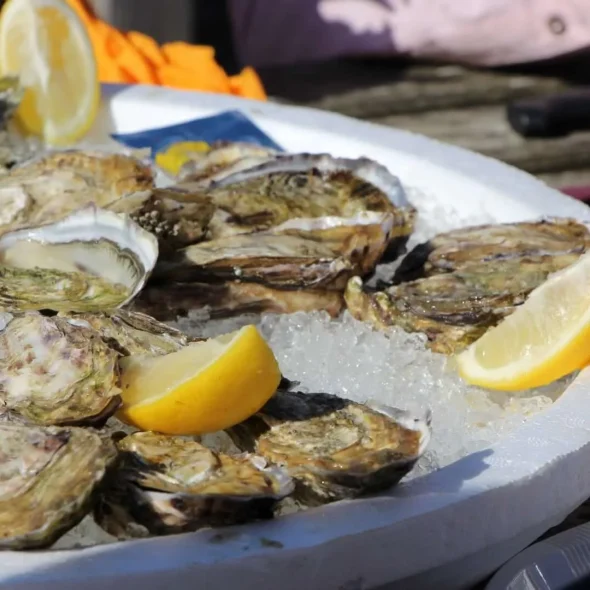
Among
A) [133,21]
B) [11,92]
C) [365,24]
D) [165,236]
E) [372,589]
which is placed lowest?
[372,589]

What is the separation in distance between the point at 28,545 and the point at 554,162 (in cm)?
235

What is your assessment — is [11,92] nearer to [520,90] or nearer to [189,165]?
[189,165]

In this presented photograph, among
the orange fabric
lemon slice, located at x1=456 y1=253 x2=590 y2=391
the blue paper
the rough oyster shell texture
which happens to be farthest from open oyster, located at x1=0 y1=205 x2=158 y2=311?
the orange fabric

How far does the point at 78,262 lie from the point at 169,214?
0.12 metres

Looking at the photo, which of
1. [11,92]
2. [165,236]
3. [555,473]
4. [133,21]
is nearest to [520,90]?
[133,21]

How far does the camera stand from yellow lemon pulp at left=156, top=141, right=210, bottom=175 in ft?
5.51

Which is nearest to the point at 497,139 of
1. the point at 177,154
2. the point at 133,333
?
the point at 177,154

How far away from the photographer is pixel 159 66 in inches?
91.7

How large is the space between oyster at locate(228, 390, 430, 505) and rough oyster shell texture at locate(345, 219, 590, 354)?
9.8 inches

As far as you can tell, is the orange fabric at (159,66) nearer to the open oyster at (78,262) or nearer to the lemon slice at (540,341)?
the open oyster at (78,262)

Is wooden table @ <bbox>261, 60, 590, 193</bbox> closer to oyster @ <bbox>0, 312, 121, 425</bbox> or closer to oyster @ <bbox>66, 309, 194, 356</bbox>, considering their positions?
oyster @ <bbox>66, 309, 194, 356</bbox>

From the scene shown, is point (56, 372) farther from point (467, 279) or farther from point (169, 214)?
point (467, 279)

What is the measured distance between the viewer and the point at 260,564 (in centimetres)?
75

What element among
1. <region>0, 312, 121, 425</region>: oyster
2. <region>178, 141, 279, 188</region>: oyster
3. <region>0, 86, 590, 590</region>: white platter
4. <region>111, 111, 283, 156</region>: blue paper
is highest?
<region>111, 111, 283, 156</region>: blue paper
